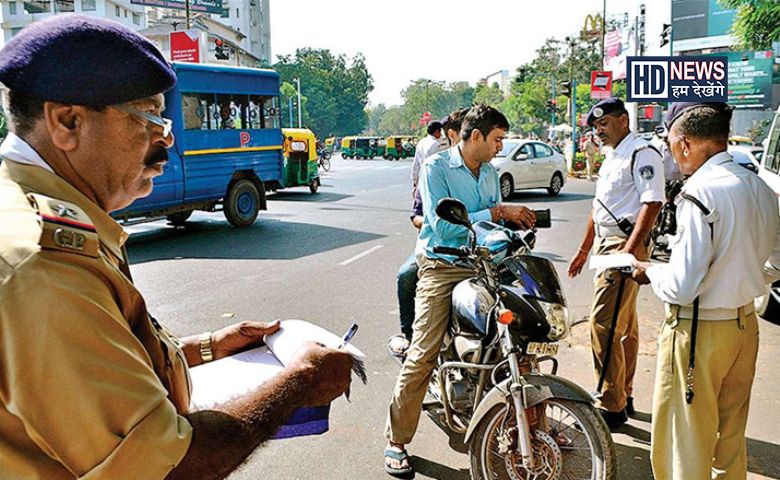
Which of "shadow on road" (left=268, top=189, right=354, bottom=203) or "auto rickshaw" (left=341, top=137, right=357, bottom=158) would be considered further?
"auto rickshaw" (left=341, top=137, right=357, bottom=158)

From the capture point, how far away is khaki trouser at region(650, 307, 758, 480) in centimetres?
271

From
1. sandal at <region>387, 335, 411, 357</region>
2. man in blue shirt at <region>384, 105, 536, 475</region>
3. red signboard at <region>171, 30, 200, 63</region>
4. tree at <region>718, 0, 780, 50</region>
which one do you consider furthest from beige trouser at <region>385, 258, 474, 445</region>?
tree at <region>718, 0, 780, 50</region>

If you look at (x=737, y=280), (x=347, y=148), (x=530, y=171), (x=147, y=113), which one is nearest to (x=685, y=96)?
(x=530, y=171)

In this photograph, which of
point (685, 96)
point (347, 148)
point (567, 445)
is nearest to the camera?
point (567, 445)

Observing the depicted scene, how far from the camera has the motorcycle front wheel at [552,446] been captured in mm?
2713

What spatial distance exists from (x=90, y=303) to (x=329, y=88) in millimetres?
86941

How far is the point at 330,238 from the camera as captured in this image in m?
11.1

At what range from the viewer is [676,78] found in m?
10.6

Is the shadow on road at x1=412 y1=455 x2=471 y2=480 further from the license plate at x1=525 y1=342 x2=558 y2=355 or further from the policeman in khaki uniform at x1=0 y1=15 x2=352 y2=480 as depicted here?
the policeman in khaki uniform at x1=0 y1=15 x2=352 y2=480

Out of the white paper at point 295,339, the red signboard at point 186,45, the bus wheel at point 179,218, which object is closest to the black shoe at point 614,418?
the white paper at point 295,339

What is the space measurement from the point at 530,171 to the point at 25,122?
55.5 ft

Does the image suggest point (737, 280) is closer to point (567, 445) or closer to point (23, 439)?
point (567, 445)

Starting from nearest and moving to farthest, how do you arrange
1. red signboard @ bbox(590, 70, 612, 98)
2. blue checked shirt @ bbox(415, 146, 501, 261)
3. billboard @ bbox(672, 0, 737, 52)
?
blue checked shirt @ bbox(415, 146, 501, 261)
red signboard @ bbox(590, 70, 612, 98)
billboard @ bbox(672, 0, 737, 52)

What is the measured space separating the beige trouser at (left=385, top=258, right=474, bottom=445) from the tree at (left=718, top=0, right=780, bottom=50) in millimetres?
19215
